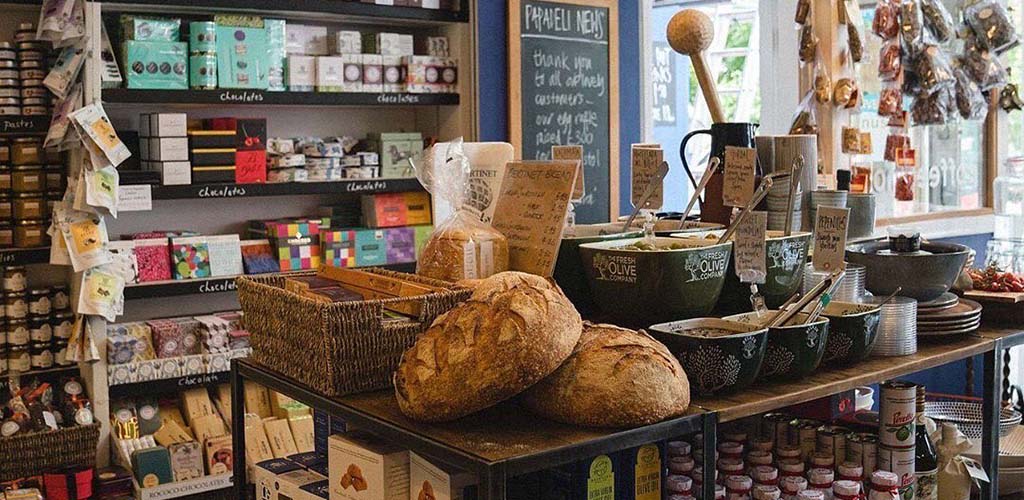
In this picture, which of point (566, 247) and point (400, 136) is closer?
point (566, 247)

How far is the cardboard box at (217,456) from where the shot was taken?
409cm

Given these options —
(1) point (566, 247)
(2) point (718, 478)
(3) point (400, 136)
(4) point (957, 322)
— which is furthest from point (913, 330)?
(3) point (400, 136)

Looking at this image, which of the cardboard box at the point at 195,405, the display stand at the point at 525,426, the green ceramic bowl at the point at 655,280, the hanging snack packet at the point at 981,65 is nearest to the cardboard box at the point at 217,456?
the cardboard box at the point at 195,405

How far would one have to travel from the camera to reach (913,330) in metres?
2.19

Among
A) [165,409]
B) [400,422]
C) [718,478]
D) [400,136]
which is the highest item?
[400,136]

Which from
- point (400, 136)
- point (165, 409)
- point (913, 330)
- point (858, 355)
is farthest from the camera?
point (400, 136)

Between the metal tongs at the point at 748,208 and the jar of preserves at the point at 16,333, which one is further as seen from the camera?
the jar of preserves at the point at 16,333

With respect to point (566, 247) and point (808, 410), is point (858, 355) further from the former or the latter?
point (566, 247)

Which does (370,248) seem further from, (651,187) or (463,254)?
(463,254)

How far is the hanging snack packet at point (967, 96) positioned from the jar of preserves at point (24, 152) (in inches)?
154

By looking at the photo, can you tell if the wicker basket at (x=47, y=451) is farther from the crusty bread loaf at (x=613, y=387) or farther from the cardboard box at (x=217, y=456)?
the crusty bread loaf at (x=613, y=387)

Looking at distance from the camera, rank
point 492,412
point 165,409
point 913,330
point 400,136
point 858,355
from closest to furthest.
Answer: point 492,412
point 858,355
point 913,330
point 165,409
point 400,136

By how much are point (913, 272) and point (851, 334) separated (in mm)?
418

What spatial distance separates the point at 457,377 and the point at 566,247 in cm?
63
